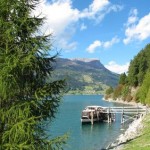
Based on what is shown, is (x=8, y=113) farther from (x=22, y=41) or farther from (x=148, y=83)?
(x=148, y=83)

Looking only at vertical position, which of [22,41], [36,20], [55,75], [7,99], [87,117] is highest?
[36,20]

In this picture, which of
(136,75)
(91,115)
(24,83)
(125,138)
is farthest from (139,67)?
(24,83)

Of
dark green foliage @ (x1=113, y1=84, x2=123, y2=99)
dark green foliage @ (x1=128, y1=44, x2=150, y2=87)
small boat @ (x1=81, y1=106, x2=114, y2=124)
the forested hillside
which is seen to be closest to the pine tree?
small boat @ (x1=81, y1=106, x2=114, y2=124)

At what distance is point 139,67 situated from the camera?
493 ft

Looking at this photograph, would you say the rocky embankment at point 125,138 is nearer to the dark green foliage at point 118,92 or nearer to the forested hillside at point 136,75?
the forested hillside at point 136,75

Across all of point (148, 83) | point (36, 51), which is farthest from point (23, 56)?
point (148, 83)

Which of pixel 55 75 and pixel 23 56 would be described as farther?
pixel 55 75

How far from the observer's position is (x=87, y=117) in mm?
78500

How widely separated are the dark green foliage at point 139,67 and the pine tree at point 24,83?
131 metres

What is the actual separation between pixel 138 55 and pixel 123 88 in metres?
19.2

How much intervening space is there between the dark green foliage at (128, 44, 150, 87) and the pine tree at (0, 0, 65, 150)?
13052cm

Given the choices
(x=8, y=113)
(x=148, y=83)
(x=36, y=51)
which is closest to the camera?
(x=8, y=113)

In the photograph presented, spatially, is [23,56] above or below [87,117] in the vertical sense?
above

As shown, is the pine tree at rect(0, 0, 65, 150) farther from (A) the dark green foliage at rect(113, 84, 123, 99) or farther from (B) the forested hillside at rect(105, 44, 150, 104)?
(A) the dark green foliage at rect(113, 84, 123, 99)
